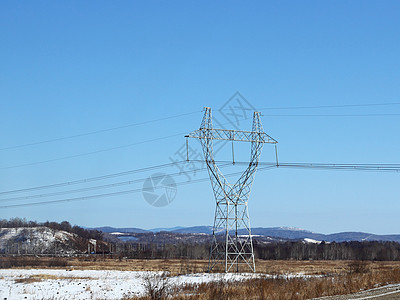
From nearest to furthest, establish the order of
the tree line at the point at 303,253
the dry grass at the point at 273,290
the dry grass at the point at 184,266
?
the dry grass at the point at 273,290
the dry grass at the point at 184,266
the tree line at the point at 303,253

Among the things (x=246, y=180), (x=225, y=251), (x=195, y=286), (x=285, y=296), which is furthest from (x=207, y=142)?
(x=285, y=296)

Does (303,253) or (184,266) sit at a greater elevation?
(184,266)

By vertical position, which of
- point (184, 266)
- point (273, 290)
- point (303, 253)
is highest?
point (273, 290)

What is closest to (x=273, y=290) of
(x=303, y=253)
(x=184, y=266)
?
(x=184, y=266)

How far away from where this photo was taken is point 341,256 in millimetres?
173875

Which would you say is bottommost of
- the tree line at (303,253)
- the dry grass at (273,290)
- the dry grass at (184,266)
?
the tree line at (303,253)

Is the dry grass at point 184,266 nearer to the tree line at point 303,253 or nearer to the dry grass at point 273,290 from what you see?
the dry grass at point 273,290

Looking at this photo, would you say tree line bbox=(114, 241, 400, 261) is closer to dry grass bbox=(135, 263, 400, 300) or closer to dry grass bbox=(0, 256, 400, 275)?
dry grass bbox=(0, 256, 400, 275)

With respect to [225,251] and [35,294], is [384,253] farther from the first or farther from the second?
[35,294]

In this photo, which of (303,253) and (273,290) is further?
(303,253)

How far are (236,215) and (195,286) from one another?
16.8 meters

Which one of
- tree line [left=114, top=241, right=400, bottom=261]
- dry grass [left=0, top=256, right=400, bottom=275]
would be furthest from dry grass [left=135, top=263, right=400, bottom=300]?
tree line [left=114, top=241, right=400, bottom=261]

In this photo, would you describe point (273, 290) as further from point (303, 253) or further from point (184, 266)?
point (303, 253)

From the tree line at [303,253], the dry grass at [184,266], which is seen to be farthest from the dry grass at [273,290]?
the tree line at [303,253]
